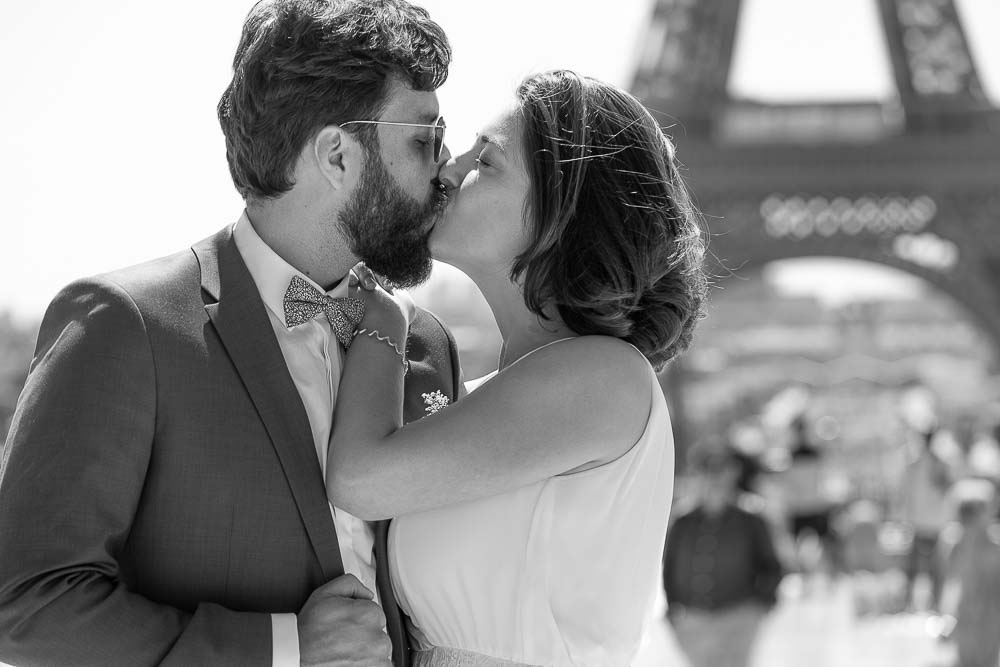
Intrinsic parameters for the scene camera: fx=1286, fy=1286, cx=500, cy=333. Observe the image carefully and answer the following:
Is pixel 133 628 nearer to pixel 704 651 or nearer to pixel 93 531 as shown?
pixel 93 531

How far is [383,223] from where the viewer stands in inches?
95.6

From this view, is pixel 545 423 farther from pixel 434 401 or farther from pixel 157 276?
pixel 157 276

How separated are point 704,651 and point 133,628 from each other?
4.96 metres

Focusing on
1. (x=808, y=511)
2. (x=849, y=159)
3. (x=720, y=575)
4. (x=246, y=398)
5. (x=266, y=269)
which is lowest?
(x=849, y=159)

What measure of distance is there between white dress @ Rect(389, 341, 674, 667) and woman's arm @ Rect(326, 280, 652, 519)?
6cm

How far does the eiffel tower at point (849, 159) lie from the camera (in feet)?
60.1

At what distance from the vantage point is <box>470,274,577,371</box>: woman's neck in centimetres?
258

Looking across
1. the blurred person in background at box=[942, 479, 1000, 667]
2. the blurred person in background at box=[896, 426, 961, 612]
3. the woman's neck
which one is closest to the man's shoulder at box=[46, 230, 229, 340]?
the woman's neck

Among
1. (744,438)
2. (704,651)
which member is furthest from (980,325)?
(704,651)

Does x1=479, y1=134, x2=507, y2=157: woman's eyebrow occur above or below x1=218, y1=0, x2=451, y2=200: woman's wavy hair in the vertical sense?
below

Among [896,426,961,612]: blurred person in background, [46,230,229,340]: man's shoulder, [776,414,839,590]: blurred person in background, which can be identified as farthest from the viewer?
[776,414,839,590]: blurred person in background

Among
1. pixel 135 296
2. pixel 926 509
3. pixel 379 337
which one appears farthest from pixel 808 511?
pixel 135 296

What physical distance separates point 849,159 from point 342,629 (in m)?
17.7

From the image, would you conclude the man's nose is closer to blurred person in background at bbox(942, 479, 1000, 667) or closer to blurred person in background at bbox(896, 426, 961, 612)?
blurred person in background at bbox(942, 479, 1000, 667)
